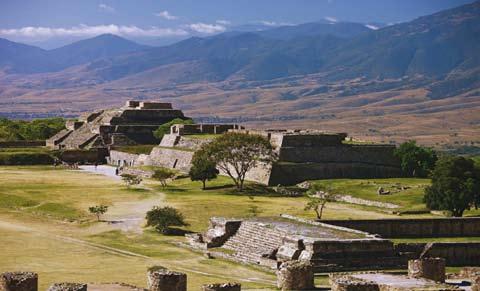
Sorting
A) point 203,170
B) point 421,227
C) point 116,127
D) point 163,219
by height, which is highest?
point 116,127

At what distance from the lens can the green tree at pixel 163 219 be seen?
174ft

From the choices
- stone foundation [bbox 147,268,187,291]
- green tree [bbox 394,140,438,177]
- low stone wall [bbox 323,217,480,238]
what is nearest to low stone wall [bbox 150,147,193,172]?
green tree [bbox 394,140,438,177]

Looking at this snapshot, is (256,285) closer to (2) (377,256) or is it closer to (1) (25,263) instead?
(2) (377,256)

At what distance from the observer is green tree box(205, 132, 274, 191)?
76.2 metres

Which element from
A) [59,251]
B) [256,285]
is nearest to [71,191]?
[59,251]

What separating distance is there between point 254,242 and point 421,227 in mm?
7450

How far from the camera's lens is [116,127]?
116062mm

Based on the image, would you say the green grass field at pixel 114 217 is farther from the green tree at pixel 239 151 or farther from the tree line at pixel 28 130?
the tree line at pixel 28 130

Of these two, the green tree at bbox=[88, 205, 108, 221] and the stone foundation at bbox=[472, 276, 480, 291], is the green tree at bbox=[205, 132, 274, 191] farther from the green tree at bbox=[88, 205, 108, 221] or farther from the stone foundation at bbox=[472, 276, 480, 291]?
the stone foundation at bbox=[472, 276, 480, 291]

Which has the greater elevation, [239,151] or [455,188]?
[239,151]

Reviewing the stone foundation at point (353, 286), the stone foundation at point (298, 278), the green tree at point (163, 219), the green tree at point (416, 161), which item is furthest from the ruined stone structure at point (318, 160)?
the stone foundation at point (353, 286)

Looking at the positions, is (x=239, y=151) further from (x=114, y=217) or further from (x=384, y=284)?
(x=384, y=284)

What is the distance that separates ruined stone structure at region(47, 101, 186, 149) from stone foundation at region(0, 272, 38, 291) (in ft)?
261

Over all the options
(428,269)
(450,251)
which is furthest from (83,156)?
(428,269)
